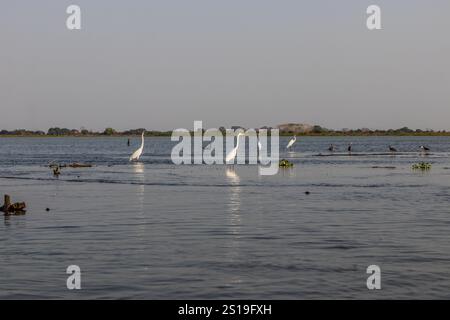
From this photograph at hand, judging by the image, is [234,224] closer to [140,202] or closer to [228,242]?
[228,242]

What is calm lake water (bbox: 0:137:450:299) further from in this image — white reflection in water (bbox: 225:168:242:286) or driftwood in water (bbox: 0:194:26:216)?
driftwood in water (bbox: 0:194:26:216)

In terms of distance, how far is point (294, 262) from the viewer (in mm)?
18453

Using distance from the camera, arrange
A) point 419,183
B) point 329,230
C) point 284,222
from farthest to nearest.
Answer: point 419,183 < point 284,222 < point 329,230

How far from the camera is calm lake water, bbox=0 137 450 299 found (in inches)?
629

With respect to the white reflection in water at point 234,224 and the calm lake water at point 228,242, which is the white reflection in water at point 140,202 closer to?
the calm lake water at point 228,242

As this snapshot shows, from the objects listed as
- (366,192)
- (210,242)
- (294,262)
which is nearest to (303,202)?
(366,192)

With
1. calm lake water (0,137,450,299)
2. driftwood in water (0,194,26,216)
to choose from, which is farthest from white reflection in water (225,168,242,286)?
driftwood in water (0,194,26,216)

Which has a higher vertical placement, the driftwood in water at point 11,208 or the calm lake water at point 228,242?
the driftwood in water at point 11,208

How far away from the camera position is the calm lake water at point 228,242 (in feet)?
52.4

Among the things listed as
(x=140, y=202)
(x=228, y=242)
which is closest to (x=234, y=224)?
(x=228, y=242)

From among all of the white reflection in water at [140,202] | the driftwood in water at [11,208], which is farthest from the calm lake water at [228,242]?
the driftwood in water at [11,208]

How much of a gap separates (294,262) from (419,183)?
84.9 feet
